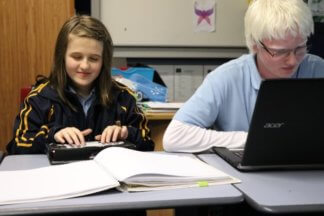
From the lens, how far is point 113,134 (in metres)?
1.49

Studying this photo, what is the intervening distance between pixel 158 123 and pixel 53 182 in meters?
1.34

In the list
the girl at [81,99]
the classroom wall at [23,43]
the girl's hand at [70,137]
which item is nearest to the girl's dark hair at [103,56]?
the girl at [81,99]

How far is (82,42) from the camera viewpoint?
5.54ft

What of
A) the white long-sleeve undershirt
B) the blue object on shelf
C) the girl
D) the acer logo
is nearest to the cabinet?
the blue object on shelf

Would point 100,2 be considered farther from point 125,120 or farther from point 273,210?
point 273,210

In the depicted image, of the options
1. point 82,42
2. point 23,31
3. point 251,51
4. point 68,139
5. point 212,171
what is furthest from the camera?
point 23,31

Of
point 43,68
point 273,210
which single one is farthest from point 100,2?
point 273,210

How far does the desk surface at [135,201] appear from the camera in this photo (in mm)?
854

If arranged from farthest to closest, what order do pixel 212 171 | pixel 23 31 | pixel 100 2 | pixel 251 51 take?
pixel 100 2
pixel 23 31
pixel 251 51
pixel 212 171

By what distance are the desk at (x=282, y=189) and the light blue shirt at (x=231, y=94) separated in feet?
0.88

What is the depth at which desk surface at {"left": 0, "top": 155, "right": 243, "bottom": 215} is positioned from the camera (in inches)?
33.6

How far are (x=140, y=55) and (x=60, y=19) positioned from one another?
644 millimetres

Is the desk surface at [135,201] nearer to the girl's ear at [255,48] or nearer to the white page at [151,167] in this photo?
the white page at [151,167]

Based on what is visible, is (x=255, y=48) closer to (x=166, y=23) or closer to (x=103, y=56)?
(x=103, y=56)
